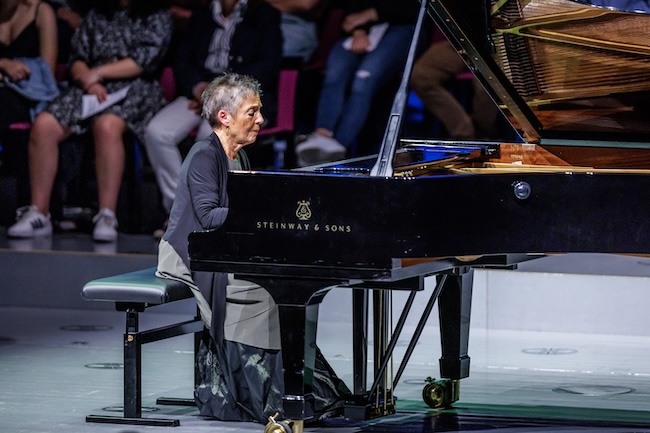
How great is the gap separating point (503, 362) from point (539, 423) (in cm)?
121

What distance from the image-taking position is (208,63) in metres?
7.33

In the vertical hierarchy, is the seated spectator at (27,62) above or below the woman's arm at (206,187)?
above

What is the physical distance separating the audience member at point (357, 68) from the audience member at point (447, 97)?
0.15 m

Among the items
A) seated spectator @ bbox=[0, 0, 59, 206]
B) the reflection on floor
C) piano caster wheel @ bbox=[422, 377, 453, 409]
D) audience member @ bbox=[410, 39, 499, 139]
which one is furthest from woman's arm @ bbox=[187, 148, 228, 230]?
seated spectator @ bbox=[0, 0, 59, 206]

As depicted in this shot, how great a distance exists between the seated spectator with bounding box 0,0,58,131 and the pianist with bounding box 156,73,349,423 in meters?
3.69

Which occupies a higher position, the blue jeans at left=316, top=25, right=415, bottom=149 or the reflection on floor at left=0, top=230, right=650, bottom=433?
the blue jeans at left=316, top=25, right=415, bottom=149

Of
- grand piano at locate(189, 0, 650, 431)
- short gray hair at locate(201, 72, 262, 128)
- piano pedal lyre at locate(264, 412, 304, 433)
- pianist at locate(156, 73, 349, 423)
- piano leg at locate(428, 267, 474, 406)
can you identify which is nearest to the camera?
grand piano at locate(189, 0, 650, 431)

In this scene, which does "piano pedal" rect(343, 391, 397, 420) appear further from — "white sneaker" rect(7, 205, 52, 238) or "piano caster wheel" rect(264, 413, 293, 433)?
"white sneaker" rect(7, 205, 52, 238)

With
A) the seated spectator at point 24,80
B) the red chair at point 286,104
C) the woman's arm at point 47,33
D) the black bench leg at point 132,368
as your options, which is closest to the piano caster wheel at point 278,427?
the black bench leg at point 132,368

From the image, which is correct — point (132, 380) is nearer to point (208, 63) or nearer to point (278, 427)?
point (278, 427)

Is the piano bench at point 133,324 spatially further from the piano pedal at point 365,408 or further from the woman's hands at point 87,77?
the woman's hands at point 87,77

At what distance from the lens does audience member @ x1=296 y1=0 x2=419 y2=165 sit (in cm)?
695

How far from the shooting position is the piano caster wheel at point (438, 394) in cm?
451

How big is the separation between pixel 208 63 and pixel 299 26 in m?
0.57
